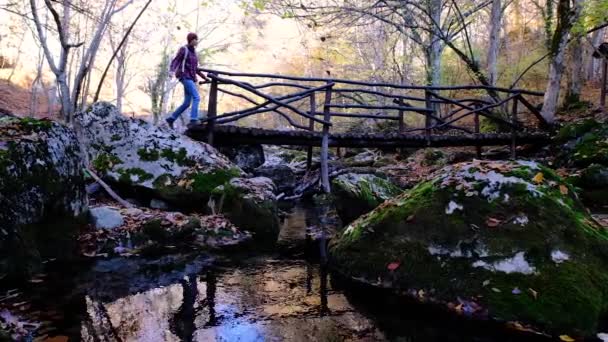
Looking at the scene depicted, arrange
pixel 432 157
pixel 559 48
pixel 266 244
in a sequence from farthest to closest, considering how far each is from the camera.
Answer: pixel 432 157 < pixel 559 48 < pixel 266 244

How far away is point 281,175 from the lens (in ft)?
38.5

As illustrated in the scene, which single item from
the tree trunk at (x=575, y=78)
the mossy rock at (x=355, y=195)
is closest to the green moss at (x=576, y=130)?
the tree trunk at (x=575, y=78)

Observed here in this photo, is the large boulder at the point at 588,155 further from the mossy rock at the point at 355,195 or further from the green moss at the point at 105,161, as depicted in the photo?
the green moss at the point at 105,161

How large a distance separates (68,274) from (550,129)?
37.5 feet

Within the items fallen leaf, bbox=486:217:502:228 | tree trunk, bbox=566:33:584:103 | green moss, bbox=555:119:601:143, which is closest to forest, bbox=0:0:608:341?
fallen leaf, bbox=486:217:502:228

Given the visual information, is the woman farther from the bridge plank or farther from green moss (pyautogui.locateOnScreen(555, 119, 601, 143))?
green moss (pyautogui.locateOnScreen(555, 119, 601, 143))

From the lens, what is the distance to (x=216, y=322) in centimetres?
327

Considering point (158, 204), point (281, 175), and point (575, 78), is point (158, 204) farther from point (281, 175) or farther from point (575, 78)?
point (575, 78)

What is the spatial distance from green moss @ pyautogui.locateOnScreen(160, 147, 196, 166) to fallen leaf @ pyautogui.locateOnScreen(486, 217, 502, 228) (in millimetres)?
4702

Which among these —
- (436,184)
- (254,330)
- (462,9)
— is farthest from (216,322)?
(462,9)

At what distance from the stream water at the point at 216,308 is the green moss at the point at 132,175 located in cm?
230

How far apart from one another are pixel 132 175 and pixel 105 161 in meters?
0.55

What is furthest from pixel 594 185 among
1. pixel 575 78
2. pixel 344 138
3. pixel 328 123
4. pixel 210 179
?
pixel 575 78

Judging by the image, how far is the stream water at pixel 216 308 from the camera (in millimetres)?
3068
